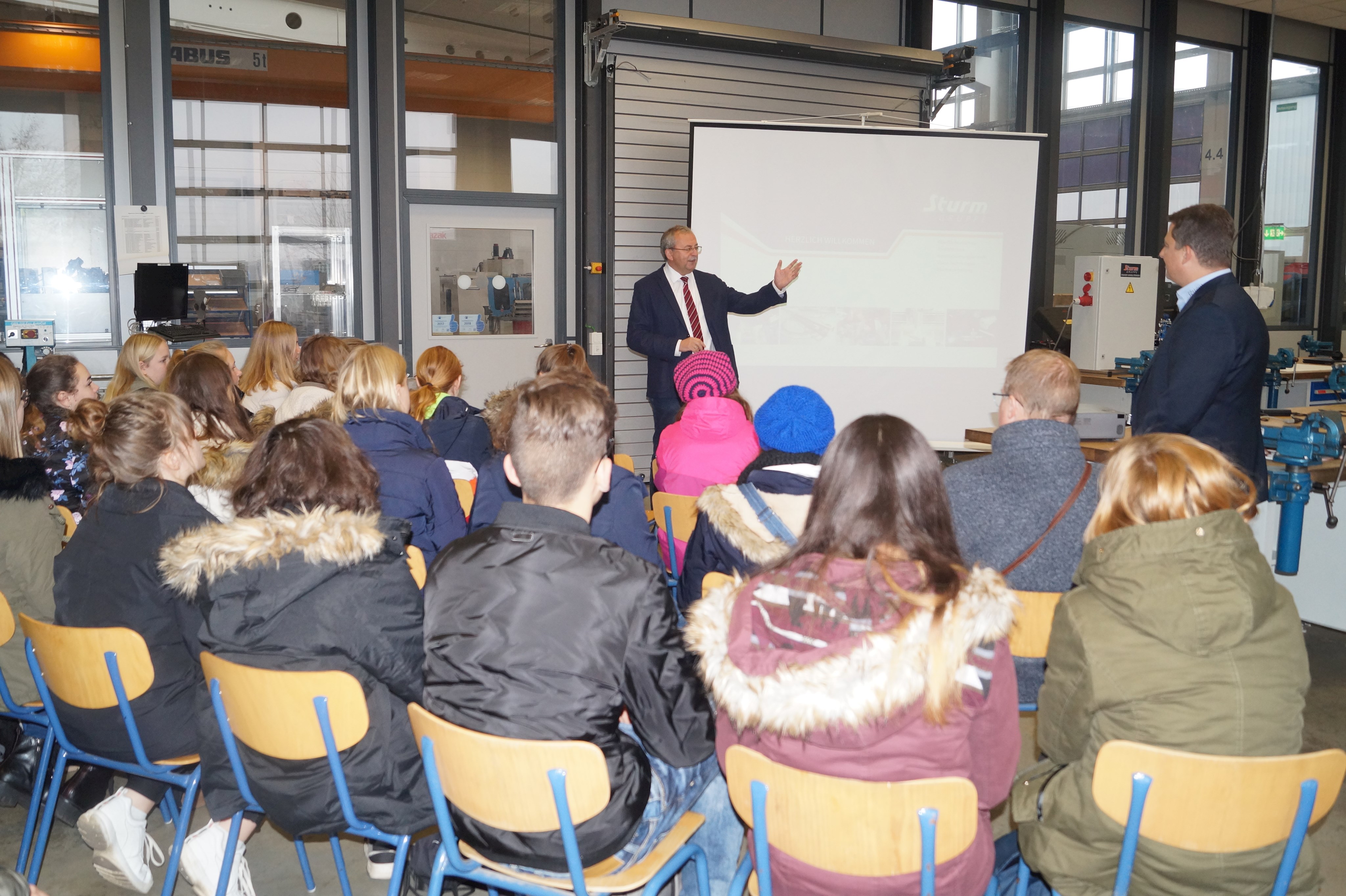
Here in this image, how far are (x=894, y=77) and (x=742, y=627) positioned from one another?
A: 722cm

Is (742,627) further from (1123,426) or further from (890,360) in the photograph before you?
(890,360)

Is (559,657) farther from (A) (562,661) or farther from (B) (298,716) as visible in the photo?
(B) (298,716)

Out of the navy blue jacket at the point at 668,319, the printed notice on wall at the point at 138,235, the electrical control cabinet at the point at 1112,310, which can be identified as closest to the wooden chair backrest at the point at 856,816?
the navy blue jacket at the point at 668,319

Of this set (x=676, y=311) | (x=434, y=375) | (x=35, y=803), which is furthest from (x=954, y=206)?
(x=35, y=803)

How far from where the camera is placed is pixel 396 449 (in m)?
2.87

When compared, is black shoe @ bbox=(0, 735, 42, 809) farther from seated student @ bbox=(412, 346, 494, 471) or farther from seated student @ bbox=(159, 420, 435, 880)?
seated student @ bbox=(412, 346, 494, 471)

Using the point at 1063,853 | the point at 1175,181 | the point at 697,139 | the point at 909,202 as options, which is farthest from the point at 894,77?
the point at 1063,853

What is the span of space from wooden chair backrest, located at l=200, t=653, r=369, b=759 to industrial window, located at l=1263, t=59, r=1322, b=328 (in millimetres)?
10795

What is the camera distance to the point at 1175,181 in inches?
376

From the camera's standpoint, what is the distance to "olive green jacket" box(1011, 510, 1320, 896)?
5.25 ft

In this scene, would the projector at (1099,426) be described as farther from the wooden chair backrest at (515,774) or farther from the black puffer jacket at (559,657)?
the wooden chair backrest at (515,774)

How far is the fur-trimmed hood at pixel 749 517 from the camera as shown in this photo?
7.56 feet

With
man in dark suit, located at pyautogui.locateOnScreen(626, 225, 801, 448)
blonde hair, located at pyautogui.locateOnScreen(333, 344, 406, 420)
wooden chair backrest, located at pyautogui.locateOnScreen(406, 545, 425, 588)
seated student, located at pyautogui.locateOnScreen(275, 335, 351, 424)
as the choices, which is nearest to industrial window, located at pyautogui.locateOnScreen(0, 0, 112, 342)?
seated student, located at pyautogui.locateOnScreen(275, 335, 351, 424)

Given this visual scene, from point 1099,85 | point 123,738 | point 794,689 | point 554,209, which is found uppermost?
point 1099,85
